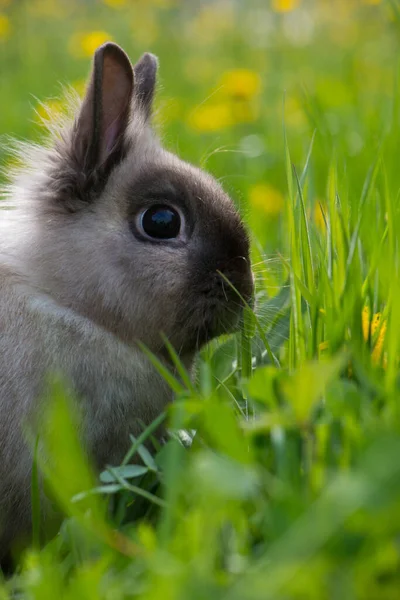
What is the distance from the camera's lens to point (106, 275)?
250 cm

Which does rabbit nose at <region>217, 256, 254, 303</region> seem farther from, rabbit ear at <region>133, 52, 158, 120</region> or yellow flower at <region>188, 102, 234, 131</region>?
yellow flower at <region>188, 102, 234, 131</region>

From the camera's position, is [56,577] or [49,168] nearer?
[56,577]

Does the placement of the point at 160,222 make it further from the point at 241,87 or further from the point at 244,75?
the point at 244,75

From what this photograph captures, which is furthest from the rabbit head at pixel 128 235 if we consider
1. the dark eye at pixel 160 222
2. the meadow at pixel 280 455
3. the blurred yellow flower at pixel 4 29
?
the blurred yellow flower at pixel 4 29

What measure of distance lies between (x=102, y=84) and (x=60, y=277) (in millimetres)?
580

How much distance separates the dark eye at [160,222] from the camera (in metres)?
2.59

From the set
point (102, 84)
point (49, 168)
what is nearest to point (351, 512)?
point (102, 84)

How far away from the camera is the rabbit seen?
2.30m

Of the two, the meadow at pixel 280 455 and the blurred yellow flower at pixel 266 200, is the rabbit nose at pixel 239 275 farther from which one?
the blurred yellow flower at pixel 266 200

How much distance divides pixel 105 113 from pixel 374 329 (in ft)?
3.66

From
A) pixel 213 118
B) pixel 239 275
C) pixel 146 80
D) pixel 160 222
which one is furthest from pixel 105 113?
pixel 213 118

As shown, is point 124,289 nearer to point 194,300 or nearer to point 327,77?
point 194,300

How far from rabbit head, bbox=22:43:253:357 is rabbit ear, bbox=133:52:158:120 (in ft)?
1.36

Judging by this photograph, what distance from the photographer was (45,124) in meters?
2.87
